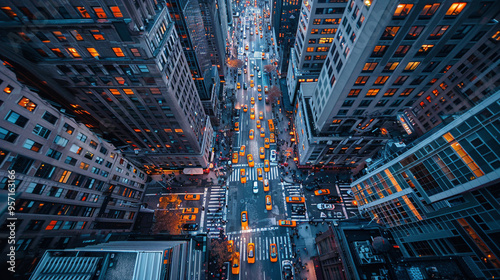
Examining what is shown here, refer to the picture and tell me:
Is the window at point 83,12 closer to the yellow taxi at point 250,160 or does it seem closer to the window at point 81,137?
the window at point 81,137

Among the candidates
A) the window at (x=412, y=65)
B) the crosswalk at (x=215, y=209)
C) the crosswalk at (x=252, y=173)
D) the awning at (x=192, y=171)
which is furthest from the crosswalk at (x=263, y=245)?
the window at (x=412, y=65)

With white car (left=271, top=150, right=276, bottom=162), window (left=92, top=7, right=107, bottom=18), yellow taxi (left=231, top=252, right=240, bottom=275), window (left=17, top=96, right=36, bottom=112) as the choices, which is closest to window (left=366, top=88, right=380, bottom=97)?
white car (left=271, top=150, right=276, bottom=162)

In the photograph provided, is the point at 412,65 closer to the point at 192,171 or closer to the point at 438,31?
the point at 438,31

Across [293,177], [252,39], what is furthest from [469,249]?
[252,39]

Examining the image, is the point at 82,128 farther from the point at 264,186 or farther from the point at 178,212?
the point at 264,186

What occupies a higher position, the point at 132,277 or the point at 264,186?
the point at 264,186
